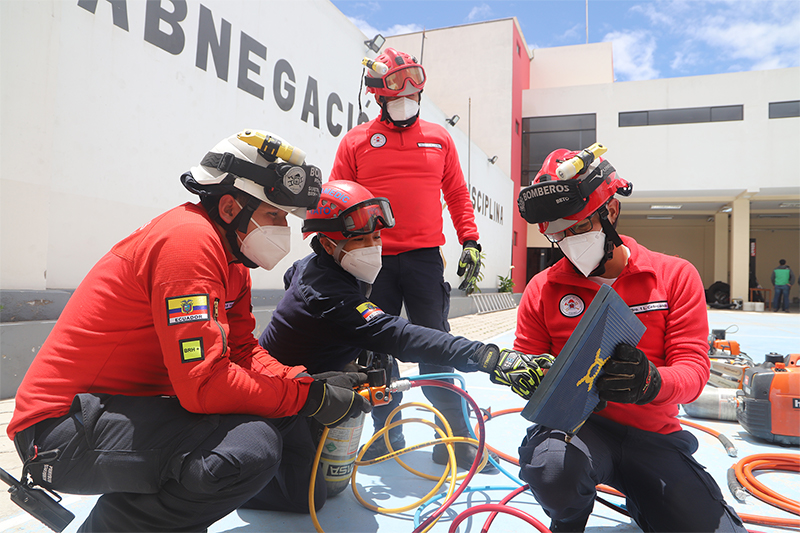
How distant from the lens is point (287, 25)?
5.94 metres

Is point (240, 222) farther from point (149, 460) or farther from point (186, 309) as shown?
point (149, 460)

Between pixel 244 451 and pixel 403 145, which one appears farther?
pixel 403 145

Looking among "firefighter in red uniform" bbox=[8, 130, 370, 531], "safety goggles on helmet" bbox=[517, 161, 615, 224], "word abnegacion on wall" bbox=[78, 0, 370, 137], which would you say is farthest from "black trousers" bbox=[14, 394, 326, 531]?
"word abnegacion on wall" bbox=[78, 0, 370, 137]

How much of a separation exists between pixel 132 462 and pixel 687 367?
166 cm

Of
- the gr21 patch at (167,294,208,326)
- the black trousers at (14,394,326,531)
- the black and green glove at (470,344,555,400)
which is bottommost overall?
the black trousers at (14,394,326,531)

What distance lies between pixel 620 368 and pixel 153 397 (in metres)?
1.38

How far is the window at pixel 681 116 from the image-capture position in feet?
57.2

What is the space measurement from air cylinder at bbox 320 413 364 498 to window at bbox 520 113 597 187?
18.7 metres

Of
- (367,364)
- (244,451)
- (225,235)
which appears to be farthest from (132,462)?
(367,364)

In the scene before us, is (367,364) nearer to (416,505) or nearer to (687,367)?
(416,505)

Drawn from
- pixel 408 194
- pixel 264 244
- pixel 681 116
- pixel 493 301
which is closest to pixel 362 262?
pixel 264 244

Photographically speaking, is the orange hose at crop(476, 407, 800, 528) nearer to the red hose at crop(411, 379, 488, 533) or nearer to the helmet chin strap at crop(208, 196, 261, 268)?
the red hose at crop(411, 379, 488, 533)

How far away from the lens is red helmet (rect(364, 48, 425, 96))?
9.04ft

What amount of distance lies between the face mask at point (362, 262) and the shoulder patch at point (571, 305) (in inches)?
32.0
